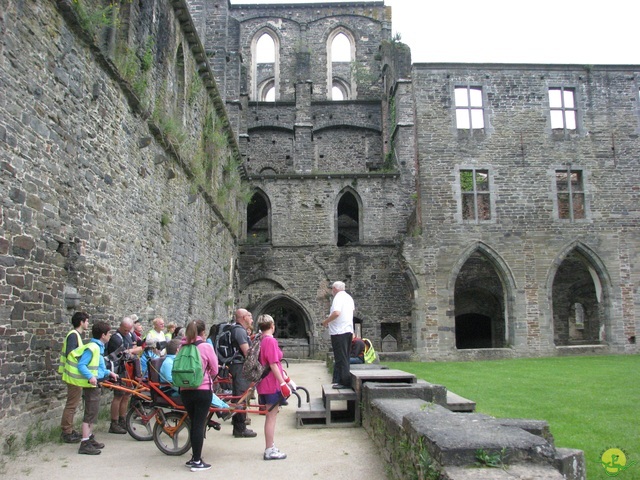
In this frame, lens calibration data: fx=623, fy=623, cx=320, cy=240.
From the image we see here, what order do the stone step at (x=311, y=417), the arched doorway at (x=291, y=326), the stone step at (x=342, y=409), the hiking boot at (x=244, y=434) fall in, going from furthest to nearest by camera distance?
the arched doorway at (x=291, y=326)
the stone step at (x=311, y=417)
the stone step at (x=342, y=409)
the hiking boot at (x=244, y=434)

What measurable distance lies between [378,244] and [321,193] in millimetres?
2991

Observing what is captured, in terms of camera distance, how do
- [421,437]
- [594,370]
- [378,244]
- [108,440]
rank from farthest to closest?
[378,244]
[594,370]
[108,440]
[421,437]

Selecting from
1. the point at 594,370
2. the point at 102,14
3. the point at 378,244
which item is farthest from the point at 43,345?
the point at 378,244

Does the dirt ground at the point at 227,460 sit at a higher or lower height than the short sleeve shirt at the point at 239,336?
lower

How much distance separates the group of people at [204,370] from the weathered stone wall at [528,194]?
1410 cm

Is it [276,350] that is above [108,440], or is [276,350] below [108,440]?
above

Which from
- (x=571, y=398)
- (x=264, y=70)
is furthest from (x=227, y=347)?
(x=264, y=70)

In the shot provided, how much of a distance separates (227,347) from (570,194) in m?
18.5

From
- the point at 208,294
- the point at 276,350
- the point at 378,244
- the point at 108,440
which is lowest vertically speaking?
the point at 108,440

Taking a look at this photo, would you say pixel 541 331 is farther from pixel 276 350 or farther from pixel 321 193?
pixel 276 350

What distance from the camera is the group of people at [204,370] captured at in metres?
5.56

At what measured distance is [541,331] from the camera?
21.7 metres

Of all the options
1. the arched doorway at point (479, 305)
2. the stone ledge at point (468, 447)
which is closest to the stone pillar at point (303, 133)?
the arched doorway at point (479, 305)

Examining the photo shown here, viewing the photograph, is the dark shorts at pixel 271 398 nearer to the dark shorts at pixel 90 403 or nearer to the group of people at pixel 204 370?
the group of people at pixel 204 370
